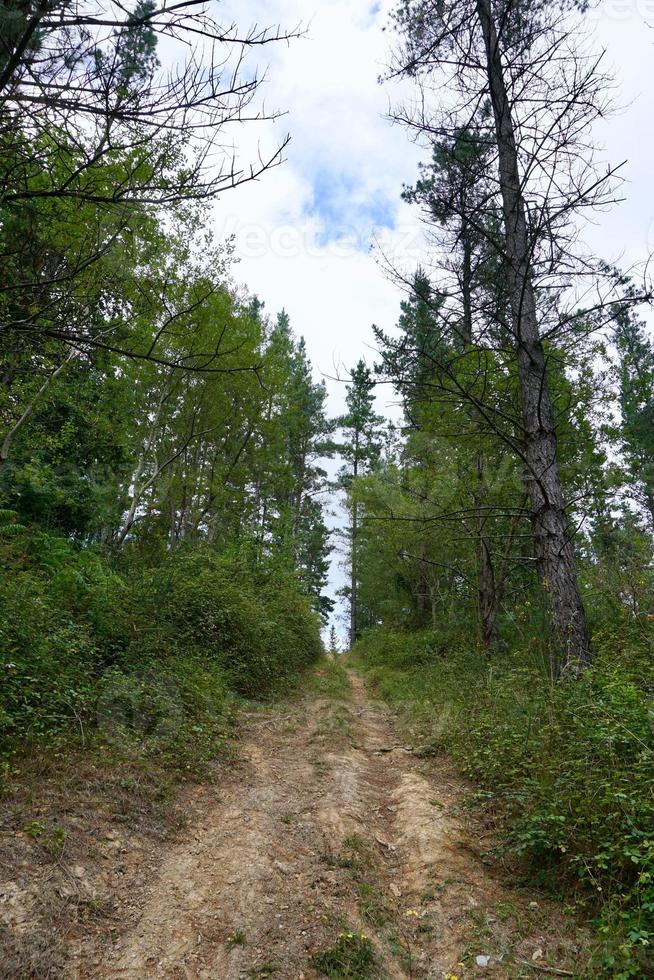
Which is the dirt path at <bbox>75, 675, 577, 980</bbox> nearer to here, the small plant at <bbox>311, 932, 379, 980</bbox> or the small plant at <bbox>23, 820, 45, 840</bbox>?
the small plant at <bbox>311, 932, 379, 980</bbox>

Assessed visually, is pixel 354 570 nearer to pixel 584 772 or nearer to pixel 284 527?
pixel 284 527

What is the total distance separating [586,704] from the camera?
13.0ft

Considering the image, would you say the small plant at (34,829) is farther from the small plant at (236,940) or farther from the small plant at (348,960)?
the small plant at (348,960)

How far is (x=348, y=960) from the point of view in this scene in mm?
2539

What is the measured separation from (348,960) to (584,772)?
1857 mm

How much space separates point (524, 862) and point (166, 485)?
1366 centimetres

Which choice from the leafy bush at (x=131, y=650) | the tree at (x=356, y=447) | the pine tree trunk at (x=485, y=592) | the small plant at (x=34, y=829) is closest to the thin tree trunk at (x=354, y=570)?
the tree at (x=356, y=447)

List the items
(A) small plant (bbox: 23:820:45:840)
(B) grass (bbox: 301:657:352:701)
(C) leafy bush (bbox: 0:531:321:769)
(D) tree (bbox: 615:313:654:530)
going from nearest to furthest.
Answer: (A) small plant (bbox: 23:820:45:840)
(C) leafy bush (bbox: 0:531:321:769)
(B) grass (bbox: 301:657:352:701)
(D) tree (bbox: 615:313:654:530)

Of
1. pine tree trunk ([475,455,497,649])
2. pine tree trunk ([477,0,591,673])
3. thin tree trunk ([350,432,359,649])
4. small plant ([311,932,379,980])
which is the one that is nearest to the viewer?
small plant ([311,932,379,980])

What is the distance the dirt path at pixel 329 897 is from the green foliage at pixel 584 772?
30 cm

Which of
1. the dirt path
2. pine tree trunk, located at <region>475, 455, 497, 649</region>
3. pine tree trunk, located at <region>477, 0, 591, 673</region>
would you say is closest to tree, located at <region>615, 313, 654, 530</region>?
pine tree trunk, located at <region>475, 455, 497, 649</region>

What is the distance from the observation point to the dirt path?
2.53 metres

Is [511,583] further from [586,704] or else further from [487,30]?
[487,30]

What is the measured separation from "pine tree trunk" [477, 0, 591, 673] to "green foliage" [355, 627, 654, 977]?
0.50 m
